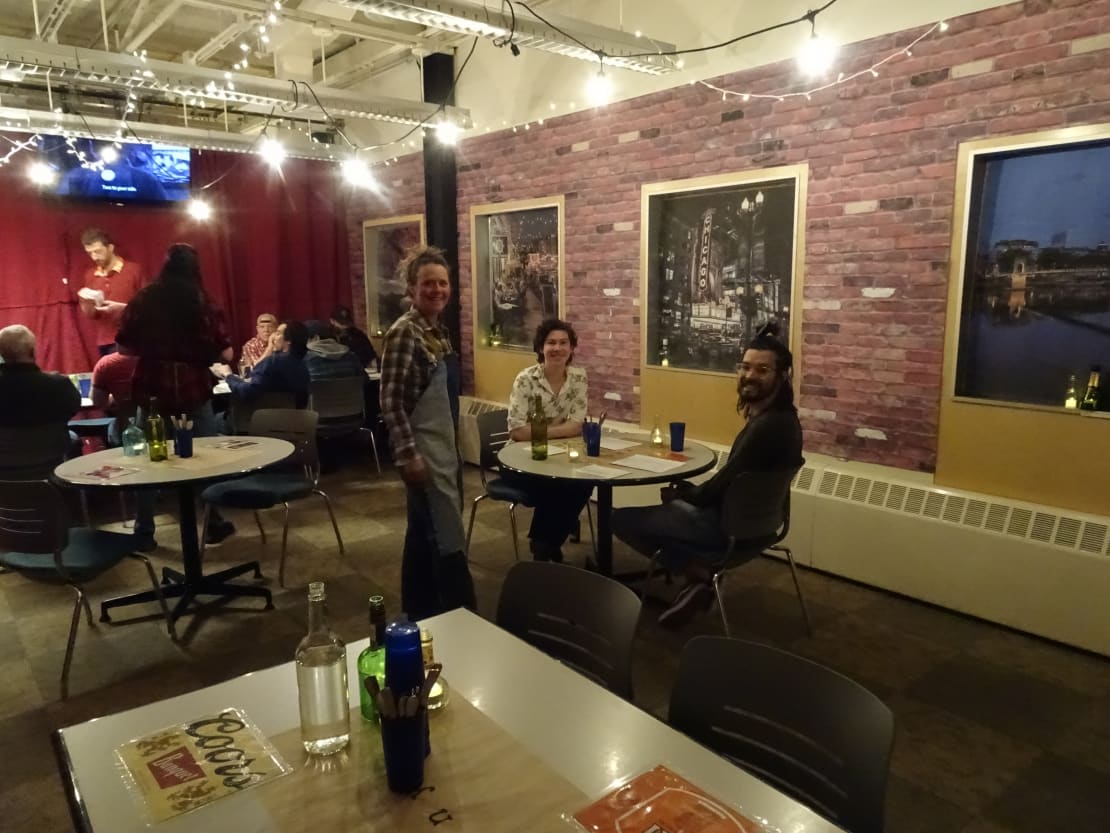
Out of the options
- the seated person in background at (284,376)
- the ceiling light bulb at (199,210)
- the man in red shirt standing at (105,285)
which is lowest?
the seated person in background at (284,376)

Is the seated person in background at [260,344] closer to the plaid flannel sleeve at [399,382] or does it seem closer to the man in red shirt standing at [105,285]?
the man in red shirt standing at [105,285]

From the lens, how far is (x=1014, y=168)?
11.2 feet

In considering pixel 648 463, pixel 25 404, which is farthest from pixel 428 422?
pixel 25 404

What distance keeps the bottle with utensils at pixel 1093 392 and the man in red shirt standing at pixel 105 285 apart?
6.48m

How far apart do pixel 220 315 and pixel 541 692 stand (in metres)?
3.61

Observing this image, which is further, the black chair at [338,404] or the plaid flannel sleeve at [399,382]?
the black chair at [338,404]

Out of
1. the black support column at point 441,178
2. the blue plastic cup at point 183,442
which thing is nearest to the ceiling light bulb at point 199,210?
the black support column at point 441,178

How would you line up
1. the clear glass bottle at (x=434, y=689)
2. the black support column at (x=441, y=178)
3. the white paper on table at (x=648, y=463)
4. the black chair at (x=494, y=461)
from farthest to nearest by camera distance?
the black support column at (x=441, y=178)
the black chair at (x=494, y=461)
the white paper on table at (x=648, y=463)
the clear glass bottle at (x=434, y=689)

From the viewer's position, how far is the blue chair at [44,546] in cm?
283

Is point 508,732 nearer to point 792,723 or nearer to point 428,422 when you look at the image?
point 792,723

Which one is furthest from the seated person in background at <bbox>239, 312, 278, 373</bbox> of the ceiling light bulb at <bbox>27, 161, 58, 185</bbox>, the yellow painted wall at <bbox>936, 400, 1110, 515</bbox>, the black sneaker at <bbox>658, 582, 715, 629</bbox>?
the yellow painted wall at <bbox>936, 400, 1110, 515</bbox>

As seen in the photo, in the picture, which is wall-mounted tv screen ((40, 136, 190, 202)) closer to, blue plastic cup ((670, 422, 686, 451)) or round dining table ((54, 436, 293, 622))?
round dining table ((54, 436, 293, 622))

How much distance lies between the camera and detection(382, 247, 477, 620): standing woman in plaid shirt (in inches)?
107

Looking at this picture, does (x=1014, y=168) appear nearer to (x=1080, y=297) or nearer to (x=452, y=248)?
(x=1080, y=297)
